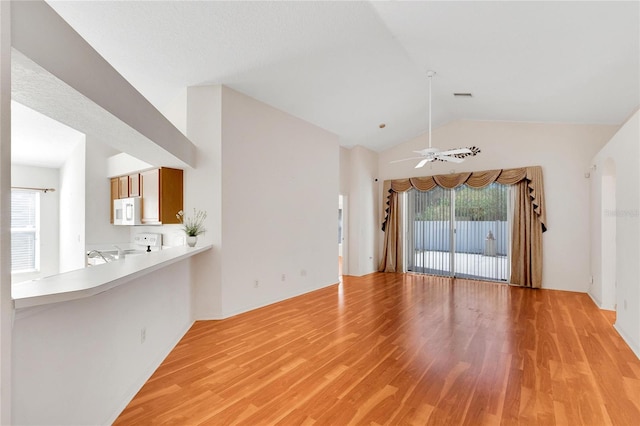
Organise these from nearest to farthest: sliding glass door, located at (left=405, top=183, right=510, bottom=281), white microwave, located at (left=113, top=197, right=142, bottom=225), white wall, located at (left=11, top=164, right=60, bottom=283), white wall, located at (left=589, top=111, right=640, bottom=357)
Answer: white wall, located at (left=589, top=111, right=640, bottom=357) < white microwave, located at (left=113, top=197, right=142, bottom=225) < white wall, located at (left=11, top=164, right=60, bottom=283) < sliding glass door, located at (left=405, top=183, right=510, bottom=281)

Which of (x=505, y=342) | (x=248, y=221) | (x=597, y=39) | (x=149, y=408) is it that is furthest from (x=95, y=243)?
(x=597, y=39)

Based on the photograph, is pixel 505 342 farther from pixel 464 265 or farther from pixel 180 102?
pixel 180 102

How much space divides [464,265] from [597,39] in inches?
199

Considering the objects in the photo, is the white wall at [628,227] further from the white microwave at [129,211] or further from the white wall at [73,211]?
the white wall at [73,211]

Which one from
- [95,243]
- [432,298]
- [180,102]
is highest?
[180,102]

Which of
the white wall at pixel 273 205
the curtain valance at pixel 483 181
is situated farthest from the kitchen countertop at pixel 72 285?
the curtain valance at pixel 483 181

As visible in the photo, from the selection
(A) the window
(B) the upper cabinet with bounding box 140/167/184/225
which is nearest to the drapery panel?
(B) the upper cabinet with bounding box 140/167/184/225

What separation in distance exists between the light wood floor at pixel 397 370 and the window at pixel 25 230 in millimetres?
5309

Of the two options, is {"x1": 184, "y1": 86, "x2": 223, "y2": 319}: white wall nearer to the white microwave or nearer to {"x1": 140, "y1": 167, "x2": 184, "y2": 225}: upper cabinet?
{"x1": 140, "y1": 167, "x2": 184, "y2": 225}: upper cabinet

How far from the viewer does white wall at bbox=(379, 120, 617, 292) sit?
5605 mm

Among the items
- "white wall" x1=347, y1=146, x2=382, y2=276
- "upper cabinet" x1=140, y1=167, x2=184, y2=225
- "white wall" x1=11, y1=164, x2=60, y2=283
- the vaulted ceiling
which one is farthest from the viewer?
"white wall" x1=347, y1=146, x2=382, y2=276

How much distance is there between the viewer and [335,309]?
4551mm

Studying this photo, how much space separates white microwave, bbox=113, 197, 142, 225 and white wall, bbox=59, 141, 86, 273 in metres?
0.92

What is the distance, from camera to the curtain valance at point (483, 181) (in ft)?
19.4
